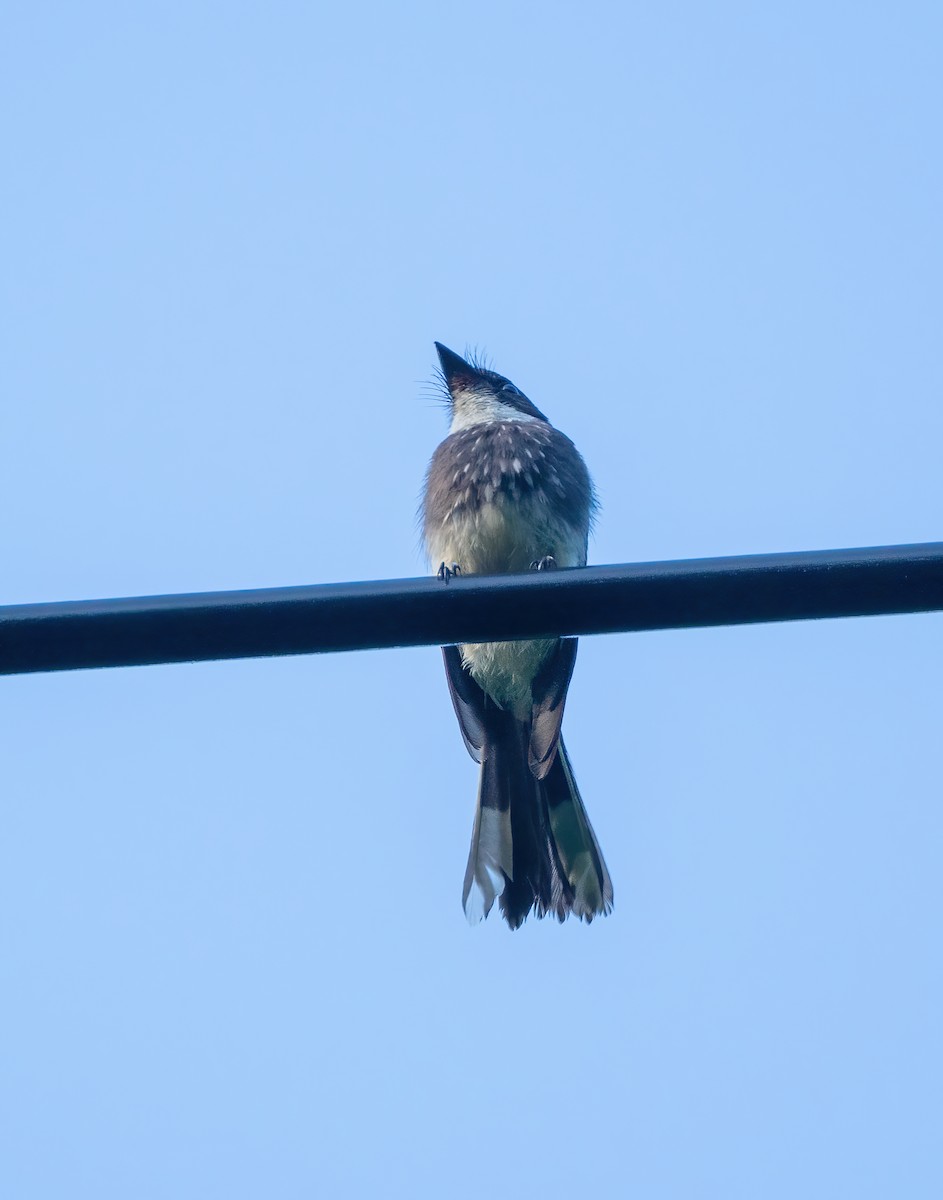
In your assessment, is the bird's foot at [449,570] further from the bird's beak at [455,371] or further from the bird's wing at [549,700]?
the bird's beak at [455,371]

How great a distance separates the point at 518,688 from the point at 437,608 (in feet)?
9.59

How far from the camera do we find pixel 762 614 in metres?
2.83

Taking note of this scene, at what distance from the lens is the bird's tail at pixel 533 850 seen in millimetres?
5234

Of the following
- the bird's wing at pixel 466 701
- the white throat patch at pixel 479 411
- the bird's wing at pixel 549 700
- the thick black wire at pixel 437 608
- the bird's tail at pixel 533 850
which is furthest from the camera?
the white throat patch at pixel 479 411

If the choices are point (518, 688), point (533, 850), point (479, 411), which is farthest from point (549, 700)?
point (479, 411)

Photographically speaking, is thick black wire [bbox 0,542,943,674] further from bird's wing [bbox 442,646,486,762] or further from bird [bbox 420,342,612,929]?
bird's wing [bbox 442,646,486,762]

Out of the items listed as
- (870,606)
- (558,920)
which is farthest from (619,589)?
(558,920)

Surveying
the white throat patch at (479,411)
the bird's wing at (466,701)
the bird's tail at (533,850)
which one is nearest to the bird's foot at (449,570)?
the bird's wing at (466,701)

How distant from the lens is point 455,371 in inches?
277

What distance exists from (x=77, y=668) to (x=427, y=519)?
10.6ft

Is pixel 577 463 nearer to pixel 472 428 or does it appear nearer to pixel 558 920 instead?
pixel 472 428

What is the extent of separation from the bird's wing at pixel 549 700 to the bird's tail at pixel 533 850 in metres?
0.05

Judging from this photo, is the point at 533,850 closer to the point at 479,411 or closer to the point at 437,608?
the point at 479,411

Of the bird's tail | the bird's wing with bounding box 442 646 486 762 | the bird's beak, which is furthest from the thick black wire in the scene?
the bird's beak
